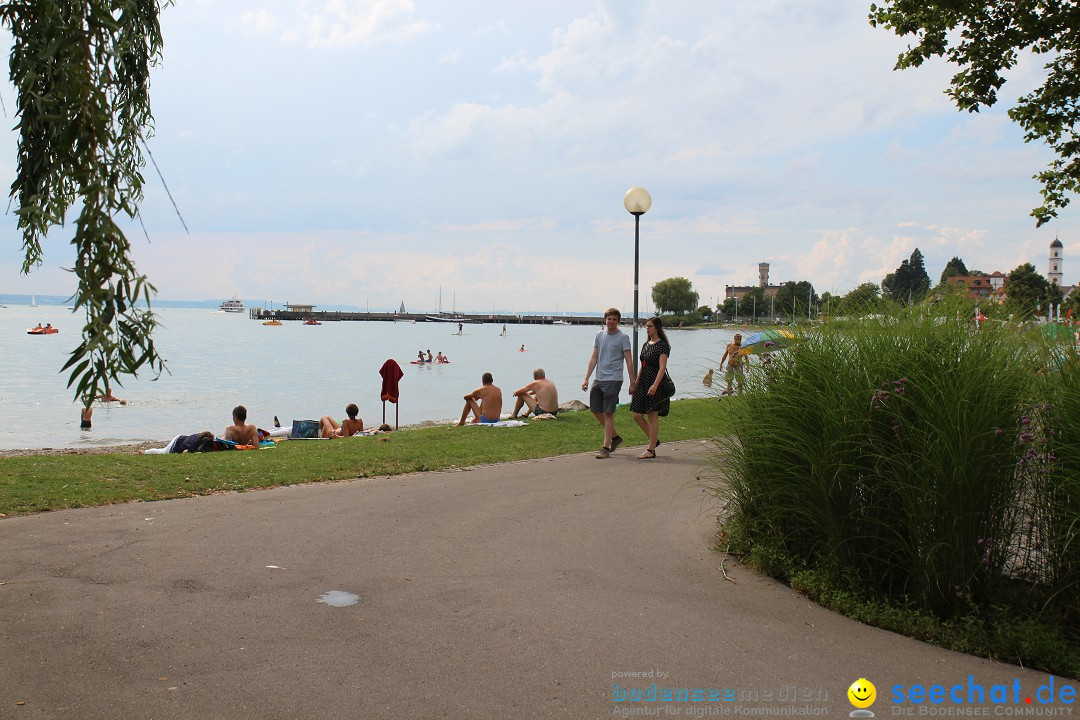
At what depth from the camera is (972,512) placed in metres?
5.29

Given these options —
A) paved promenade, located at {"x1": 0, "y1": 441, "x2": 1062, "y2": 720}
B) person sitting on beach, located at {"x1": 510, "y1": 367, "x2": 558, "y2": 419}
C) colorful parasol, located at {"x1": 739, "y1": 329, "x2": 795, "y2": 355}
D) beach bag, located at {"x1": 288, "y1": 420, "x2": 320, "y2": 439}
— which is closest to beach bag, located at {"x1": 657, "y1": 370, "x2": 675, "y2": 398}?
paved promenade, located at {"x1": 0, "y1": 441, "x2": 1062, "y2": 720}

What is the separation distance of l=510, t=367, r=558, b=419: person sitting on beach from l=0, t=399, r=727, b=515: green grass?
2388mm

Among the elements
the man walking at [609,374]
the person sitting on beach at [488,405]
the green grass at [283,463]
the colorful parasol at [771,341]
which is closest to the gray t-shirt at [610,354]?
the man walking at [609,374]

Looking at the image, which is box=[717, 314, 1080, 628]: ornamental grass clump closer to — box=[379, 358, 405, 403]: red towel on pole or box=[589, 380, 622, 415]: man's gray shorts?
box=[589, 380, 622, 415]: man's gray shorts

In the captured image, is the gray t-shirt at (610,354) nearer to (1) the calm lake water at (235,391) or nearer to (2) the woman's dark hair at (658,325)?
(2) the woman's dark hair at (658,325)

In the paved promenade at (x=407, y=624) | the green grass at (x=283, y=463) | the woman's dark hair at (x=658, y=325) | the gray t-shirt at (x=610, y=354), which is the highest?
the woman's dark hair at (x=658, y=325)

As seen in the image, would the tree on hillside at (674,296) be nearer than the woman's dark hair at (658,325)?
No

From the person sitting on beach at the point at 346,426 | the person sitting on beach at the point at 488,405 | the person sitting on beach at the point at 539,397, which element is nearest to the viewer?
the person sitting on beach at the point at 539,397

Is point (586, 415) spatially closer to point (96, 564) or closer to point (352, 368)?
point (96, 564)

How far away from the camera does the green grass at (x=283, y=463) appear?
8.62 meters

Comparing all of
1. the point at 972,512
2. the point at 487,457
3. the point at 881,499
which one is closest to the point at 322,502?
the point at 487,457

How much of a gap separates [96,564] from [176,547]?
0.63m

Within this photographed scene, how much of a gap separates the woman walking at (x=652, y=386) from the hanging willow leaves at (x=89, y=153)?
832cm

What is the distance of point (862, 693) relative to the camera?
432 centimetres
